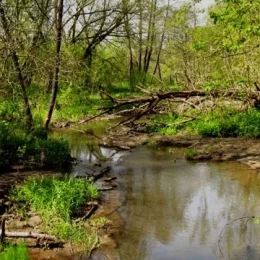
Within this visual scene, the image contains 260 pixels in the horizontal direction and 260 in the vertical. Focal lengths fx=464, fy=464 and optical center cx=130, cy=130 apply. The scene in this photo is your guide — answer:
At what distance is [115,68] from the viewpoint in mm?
31156

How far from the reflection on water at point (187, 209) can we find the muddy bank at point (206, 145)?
0.75 meters

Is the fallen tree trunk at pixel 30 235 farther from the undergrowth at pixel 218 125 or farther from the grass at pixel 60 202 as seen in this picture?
the undergrowth at pixel 218 125

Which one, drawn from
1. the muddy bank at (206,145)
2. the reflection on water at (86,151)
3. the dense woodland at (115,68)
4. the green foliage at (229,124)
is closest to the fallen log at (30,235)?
the dense woodland at (115,68)

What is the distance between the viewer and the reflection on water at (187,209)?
8109 millimetres

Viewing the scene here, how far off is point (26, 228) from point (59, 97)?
1687 cm

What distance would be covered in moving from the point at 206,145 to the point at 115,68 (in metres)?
15.1

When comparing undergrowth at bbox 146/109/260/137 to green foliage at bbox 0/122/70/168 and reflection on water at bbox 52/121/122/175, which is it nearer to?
reflection on water at bbox 52/121/122/175

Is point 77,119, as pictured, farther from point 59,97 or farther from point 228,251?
point 228,251

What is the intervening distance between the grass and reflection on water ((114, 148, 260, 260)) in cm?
79

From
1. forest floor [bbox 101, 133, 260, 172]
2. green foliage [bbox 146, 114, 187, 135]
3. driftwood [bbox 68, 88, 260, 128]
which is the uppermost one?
driftwood [bbox 68, 88, 260, 128]

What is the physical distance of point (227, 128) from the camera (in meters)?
18.9

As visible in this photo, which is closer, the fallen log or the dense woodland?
the fallen log

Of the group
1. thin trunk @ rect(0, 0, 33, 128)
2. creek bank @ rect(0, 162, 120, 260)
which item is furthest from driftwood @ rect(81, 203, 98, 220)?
thin trunk @ rect(0, 0, 33, 128)

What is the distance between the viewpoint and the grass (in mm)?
A: 8273
